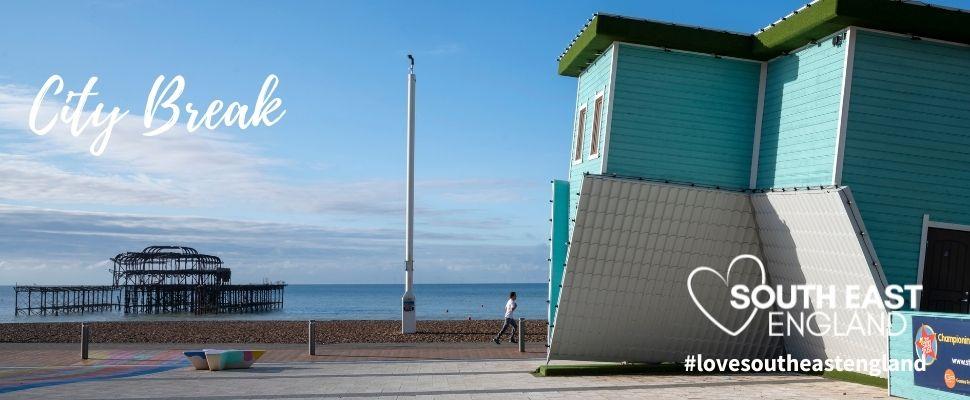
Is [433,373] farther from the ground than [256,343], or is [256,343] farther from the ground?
[433,373]

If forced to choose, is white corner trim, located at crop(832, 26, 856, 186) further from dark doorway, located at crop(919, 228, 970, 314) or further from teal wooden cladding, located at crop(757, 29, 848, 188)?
dark doorway, located at crop(919, 228, 970, 314)

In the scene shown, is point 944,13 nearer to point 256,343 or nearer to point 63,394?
point 63,394

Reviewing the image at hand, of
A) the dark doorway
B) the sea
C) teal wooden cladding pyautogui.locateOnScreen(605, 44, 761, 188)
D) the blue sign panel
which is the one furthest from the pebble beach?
the sea

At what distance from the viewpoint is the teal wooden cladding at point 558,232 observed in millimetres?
19078

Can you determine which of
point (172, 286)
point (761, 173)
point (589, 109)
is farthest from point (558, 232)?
point (172, 286)

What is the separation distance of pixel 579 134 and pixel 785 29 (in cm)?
508

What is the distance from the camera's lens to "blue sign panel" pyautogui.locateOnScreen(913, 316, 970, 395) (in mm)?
11922

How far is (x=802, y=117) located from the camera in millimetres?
14938

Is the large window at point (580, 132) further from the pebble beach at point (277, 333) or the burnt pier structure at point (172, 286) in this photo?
the burnt pier structure at point (172, 286)

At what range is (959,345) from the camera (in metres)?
12.0

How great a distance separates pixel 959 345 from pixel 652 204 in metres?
5.46

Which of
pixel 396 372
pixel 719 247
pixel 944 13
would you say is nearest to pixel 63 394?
pixel 396 372

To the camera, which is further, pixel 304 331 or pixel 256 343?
pixel 304 331

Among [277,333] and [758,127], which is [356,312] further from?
[758,127]
